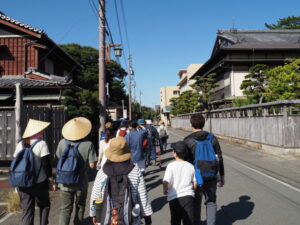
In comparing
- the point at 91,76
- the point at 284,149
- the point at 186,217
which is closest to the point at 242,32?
the point at 91,76

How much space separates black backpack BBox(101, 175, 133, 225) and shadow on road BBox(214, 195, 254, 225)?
242cm

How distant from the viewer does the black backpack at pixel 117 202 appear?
2.59 metres

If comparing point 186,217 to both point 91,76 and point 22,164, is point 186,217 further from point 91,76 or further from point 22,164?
point 91,76

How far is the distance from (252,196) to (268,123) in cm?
796

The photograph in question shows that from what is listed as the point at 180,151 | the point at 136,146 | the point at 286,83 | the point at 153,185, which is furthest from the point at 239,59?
the point at 180,151

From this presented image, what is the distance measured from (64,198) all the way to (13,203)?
2.22 meters

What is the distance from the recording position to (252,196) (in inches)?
235

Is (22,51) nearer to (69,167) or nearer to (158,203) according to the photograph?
(158,203)

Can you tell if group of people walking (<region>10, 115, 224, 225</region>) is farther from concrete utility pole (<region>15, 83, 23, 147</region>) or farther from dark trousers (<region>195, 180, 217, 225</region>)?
concrete utility pole (<region>15, 83, 23, 147</region>)

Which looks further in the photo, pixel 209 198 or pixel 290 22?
pixel 290 22

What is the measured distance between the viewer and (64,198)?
3.66 meters

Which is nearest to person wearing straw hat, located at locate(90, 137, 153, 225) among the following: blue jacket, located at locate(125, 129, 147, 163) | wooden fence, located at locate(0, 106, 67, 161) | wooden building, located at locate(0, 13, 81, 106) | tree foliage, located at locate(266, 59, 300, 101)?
blue jacket, located at locate(125, 129, 147, 163)

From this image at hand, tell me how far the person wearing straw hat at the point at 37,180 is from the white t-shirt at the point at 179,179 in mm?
1818

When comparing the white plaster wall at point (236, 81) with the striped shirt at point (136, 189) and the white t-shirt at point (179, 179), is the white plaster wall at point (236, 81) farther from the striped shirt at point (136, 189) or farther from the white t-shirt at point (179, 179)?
the striped shirt at point (136, 189)
